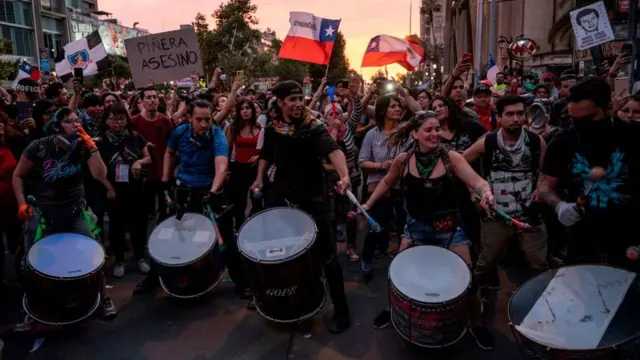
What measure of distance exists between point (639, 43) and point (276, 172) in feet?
34.0

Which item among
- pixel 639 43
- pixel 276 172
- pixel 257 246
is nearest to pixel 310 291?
pixel 257 246

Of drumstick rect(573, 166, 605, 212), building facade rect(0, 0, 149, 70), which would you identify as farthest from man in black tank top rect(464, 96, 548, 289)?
building facade rect(0, 0, 149, 70)

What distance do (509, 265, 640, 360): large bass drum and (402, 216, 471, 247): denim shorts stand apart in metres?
1.06

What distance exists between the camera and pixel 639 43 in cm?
1191

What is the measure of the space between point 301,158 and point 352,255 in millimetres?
2326

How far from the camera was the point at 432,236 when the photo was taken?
434cm

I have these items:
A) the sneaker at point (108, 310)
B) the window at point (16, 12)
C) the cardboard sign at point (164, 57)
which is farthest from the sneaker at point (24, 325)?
the window at point (16, 12)

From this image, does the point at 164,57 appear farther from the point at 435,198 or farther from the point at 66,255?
the point at 435,198

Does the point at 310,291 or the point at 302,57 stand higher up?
the point at 302,57

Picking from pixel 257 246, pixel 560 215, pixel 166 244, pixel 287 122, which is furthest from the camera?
pixel 166 244

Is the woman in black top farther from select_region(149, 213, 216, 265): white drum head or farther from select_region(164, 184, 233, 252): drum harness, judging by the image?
select_region(149, 213, 216, 265): white drum head

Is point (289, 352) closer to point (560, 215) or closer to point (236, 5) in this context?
point (560, 215)

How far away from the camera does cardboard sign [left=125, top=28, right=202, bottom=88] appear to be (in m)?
8.13

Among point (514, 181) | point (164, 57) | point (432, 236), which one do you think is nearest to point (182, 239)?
point (432, 236)
